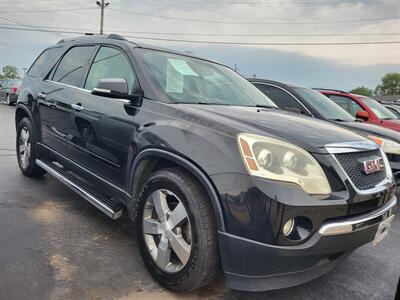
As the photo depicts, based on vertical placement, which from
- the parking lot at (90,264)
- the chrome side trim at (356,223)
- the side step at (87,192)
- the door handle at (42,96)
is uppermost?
the door handle at (42,96)

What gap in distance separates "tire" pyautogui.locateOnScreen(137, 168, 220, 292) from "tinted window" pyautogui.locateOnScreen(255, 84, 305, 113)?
3.73 m

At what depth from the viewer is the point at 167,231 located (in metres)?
2.60

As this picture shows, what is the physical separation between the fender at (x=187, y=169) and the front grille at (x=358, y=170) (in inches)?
32.0

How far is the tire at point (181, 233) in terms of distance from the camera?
7.67 feet

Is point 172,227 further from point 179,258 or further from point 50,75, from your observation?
point 50,75

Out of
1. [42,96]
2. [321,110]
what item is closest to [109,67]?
[42,96]

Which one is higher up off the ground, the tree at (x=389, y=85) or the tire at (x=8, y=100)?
the tree at (x=389, y=85)

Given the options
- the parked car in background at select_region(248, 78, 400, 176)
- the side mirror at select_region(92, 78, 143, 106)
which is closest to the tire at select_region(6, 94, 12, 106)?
the parked car in background at select_region(248, 78, 400, 176)

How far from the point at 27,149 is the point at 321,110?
434 cm

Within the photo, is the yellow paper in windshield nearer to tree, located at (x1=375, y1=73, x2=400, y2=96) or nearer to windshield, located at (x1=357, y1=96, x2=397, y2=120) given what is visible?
windshield, located at (x1=357, y1=96, x2=397, y2=120)

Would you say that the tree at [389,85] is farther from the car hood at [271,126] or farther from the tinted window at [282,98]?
the car hood at [271,126]

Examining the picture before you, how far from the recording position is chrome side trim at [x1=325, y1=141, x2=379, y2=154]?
238cm

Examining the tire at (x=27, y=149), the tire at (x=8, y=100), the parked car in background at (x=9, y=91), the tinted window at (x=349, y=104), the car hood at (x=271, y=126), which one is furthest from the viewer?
the tire at (x=8, y=100)

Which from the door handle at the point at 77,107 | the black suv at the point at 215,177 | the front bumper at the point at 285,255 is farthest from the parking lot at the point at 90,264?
the door handle at the point at 77,107
